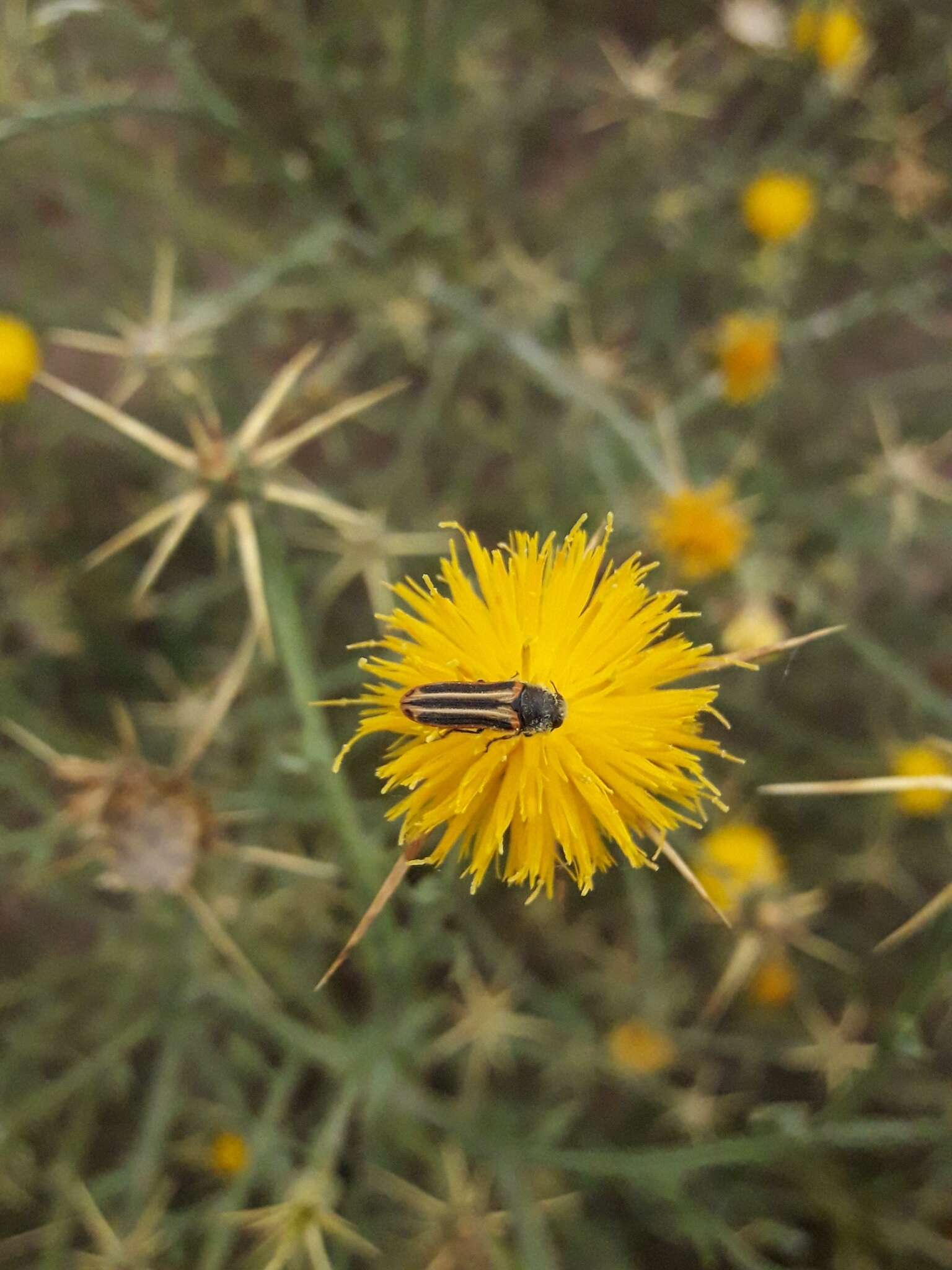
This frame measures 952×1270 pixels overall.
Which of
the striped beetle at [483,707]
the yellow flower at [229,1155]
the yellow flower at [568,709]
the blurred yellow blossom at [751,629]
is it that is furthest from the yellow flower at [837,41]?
the yellow flower at [229,1155]

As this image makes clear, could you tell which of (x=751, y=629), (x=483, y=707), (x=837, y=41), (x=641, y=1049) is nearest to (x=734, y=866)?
(x=751, y=629)

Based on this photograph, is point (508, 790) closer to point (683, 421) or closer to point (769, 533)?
point (769, 533)

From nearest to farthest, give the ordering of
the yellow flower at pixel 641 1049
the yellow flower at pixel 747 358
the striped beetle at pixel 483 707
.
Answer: the striped beetle at pixel 483 707 < the yellow flower at pixel 747 358 < the yellow flower at pixel 641 1049

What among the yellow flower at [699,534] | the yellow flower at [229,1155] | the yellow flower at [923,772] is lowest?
the yellow flower at [229,1155]

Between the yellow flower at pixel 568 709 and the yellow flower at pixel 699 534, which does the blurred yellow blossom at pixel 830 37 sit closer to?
the yellow flower at pixel 699 534

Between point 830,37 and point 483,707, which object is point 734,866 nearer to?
point 483,707

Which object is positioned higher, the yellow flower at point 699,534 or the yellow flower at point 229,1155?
the yellow flower at point 699,534

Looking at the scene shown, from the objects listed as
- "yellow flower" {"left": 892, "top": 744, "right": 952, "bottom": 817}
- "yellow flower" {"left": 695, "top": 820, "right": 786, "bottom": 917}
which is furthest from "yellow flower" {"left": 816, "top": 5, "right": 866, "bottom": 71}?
"yellow flower" {"left": 695, "top": 820, "right": 786, "bottom": 917}
